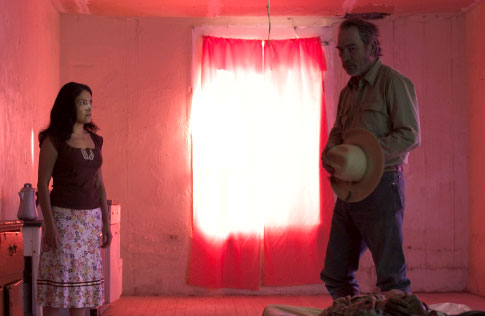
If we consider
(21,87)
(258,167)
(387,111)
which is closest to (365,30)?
(387,111)

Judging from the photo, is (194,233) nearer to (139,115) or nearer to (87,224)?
(139,115)

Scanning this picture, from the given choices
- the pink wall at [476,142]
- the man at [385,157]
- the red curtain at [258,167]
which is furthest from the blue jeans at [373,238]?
the pink wall at [476,142]

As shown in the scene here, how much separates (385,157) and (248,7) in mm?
3372

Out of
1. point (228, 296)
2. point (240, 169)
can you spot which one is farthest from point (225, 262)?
point (240, 169)

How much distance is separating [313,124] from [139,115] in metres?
1.58

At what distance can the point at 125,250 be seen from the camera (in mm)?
5738

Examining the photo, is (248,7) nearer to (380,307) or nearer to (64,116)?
(64,116)

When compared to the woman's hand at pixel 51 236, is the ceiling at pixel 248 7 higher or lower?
higher

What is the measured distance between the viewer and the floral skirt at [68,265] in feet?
9.89

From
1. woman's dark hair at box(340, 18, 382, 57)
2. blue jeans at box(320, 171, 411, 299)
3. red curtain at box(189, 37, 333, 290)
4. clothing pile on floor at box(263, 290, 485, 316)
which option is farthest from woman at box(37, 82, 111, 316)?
red curtain at box(189, 37, 333, 290)

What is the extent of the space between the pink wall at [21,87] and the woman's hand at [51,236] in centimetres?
90

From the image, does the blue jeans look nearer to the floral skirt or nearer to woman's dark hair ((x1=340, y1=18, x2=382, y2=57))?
woman's dark hair ((x1=340, y1=18, x2=382, y2=57))

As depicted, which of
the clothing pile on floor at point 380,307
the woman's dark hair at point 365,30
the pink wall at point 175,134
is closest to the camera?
the clothing pile on floor at point 380,307

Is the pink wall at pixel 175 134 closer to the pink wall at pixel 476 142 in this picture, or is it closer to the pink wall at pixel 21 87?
the pink wall at pixel 476 142
